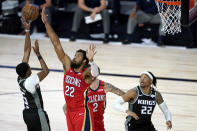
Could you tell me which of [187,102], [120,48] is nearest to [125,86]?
[187,102]

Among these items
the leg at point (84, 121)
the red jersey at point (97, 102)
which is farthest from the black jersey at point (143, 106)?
the leg at point (84, 121)

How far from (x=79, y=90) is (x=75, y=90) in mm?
50

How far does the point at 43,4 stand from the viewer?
12695 mm

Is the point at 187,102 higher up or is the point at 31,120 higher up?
the point at 31,120

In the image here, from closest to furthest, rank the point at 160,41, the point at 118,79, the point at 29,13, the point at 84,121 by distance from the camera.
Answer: the point at 84,121, the point at 29,13, the point at 118,79, the point at 160,41

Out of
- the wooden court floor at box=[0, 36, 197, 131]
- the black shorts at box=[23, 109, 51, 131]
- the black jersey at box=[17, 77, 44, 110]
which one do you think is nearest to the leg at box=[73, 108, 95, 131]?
the black shorts at box=[23, 109, 51, 131]

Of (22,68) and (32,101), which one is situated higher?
(22,68)

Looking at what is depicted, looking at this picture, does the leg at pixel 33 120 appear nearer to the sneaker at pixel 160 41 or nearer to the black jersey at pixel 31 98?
the black jersey at pixel 31 98

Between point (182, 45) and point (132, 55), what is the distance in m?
1.68

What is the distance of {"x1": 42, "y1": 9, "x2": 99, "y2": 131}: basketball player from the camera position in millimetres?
5848

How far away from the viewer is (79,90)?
5957 millimetres

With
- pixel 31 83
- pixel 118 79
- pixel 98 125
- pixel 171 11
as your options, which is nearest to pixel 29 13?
pixel 31 83

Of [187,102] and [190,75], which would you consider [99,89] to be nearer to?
[187,102]

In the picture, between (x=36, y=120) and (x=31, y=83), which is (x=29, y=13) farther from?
(x=36, y=120)
